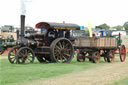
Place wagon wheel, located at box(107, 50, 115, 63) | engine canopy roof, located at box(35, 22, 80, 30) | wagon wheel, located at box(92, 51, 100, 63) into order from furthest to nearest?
wagon wheel, located at box(107, 50, 115, 63) → wagon wheel, located at box(92, 51, 100, 63) → engine canopy roof, located at box(35, 22, 80, 30)

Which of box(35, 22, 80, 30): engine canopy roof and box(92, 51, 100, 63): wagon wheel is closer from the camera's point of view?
box(35, 22, 80, 30): engine canopy roof

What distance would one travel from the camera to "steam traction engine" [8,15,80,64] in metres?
13.4

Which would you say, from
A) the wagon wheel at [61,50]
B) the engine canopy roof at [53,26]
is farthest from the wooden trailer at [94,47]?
the engine canopy roof at [53,26]

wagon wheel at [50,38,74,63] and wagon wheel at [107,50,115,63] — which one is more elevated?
wagon wheel at [50,38,74,63]

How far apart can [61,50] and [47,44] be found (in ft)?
2.64

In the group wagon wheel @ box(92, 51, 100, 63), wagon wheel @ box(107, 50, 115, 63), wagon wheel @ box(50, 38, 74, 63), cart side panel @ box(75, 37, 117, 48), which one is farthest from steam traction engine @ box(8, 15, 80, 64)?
wagon wheel @ box(107, 50, 115, 63)

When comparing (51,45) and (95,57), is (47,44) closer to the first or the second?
(51,45)

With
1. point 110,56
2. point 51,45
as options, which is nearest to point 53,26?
point 51,45

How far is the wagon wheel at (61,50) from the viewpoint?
546 inches

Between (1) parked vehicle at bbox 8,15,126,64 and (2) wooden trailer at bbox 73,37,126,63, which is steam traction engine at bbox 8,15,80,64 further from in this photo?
(2) wooden trailer at bbox 73,37,126,63

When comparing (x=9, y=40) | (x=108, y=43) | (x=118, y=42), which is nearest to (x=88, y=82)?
(x=108, y=43)

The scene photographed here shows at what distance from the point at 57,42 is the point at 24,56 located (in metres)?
1.92

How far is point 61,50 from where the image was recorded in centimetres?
1438

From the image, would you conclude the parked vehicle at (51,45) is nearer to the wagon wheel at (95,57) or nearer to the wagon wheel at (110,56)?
the wagon wheel at (95,57)
